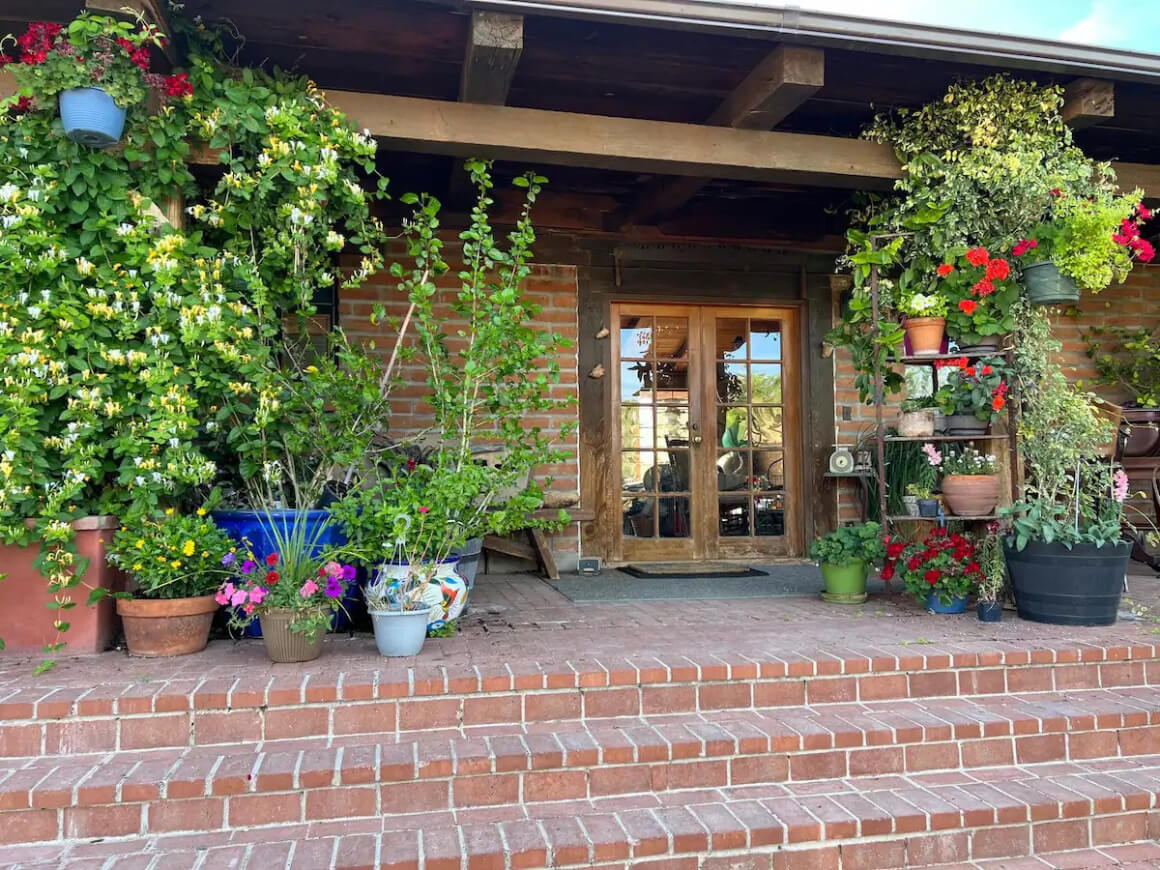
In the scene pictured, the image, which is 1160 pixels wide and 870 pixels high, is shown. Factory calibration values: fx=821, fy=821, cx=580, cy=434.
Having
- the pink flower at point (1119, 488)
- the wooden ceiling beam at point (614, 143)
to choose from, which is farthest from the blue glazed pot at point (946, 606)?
the wooden ceiling beam at point (614, 143)

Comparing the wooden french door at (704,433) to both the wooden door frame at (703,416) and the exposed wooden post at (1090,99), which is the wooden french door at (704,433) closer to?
the wooden door frame at (703,416)

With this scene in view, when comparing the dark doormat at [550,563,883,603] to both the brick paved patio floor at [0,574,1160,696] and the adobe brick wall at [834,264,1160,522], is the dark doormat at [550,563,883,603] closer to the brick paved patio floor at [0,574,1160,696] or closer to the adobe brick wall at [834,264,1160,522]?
the brick paved patio floor at [0,574,1160,696]

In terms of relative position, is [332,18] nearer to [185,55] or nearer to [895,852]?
[185,55]

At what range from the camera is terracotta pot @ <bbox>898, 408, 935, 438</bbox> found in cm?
370

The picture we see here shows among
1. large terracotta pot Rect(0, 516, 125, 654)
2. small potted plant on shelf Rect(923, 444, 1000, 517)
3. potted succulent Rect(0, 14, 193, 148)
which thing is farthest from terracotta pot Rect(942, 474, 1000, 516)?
potted succulent Rect(0, 14, 193, 148)

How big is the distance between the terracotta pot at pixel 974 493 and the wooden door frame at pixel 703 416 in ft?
6.10

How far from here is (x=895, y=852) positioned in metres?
2.23

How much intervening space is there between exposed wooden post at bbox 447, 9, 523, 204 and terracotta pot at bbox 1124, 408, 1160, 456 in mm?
4231

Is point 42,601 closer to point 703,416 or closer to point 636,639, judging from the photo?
point 636,639

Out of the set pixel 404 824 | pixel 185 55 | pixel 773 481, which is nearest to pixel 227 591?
pixel 404 824

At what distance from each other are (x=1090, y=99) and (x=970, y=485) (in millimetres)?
1759

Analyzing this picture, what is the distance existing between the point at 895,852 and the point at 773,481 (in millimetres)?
3396

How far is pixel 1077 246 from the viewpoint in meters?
3.50

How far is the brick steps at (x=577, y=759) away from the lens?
85.7 inches
